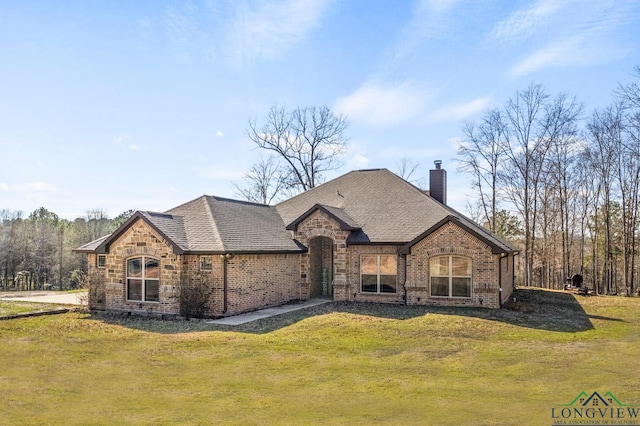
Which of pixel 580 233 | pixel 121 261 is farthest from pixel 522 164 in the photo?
pixel 121 261

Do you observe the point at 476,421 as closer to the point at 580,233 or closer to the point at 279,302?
the point at 279,302

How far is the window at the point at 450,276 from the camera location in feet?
63.8

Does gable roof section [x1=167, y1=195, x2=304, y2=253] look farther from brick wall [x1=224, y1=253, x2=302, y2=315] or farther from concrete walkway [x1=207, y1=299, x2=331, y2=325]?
concrete walkway [x1=207, y1=299, x2=331, y2=325]

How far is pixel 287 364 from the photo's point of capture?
10.8 m

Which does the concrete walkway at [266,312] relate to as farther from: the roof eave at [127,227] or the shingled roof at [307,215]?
the roof eave at [127,227]

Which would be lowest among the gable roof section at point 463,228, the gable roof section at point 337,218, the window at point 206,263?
the window at point 206,263

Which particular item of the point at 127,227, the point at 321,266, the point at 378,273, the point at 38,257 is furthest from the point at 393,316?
the point at 38,257

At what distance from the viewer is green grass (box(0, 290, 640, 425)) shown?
7781mm

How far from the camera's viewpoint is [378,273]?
21.3m

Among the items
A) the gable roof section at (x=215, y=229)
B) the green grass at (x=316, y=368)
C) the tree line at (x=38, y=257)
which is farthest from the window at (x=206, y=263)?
the tree line at (x=38, y=257)

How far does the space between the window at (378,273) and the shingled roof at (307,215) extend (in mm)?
827

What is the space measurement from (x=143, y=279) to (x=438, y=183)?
52.7ft

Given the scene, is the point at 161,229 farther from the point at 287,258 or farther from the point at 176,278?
the point at 287,258

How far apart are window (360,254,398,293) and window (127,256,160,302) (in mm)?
8545
